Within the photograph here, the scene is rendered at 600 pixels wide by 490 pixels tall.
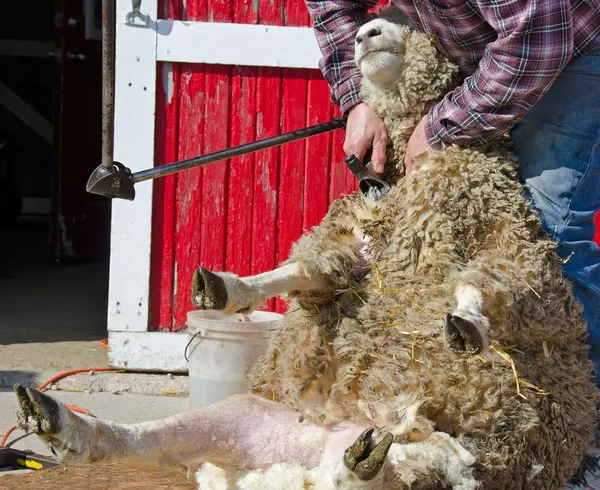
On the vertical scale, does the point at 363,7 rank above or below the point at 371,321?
above

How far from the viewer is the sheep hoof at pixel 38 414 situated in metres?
2.02

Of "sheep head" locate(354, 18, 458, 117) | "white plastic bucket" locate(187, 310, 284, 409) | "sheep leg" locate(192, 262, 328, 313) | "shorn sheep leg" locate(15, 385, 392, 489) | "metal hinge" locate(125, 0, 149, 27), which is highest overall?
"metal hinge" locate(125, 0, 149, 27)

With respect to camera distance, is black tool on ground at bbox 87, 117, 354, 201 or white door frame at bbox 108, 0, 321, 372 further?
white door frame at bbox 108, 0, 321, 372

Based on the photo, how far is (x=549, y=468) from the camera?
2408 millimetres

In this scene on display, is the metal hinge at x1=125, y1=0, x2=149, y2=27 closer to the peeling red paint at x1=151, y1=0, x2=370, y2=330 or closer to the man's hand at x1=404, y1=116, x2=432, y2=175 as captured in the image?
the peeling red paint at x1=151, y1=0, x2=370, y2=330

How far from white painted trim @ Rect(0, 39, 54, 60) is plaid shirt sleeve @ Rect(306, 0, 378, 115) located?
857 centimetres

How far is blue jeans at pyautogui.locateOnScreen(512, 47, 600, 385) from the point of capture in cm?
257

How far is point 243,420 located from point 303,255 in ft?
1.80

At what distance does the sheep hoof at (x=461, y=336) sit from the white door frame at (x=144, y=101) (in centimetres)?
251

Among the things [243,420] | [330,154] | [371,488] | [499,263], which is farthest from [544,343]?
[330,154]

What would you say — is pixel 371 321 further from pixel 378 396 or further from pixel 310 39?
pixel 310 39

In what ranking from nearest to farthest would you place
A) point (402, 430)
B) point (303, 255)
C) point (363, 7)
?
1. point (402, 430)
2. point (303, 255)
3. point (363, 7)

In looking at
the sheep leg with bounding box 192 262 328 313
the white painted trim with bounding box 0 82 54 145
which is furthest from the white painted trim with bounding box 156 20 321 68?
the white painted trim with bounding box 0 82 54 145

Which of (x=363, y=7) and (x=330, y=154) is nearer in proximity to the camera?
(x=363, y=7)
